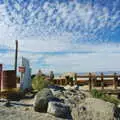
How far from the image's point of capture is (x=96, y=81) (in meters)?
30.7

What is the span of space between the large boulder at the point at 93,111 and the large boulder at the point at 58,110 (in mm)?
1285

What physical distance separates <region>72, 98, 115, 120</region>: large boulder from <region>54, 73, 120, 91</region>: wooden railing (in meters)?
11.8

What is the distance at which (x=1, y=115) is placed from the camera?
51.6ft

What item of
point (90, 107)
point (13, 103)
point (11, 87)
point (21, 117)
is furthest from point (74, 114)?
point (11, 87)

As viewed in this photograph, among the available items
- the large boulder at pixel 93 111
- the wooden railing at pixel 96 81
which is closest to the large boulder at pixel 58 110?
the large boulder at pixel 93 111

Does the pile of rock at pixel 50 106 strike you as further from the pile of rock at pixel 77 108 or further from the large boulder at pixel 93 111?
the large boulder at pixel 93 111

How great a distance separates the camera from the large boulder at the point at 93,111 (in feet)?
51.1

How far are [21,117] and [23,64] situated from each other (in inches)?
359

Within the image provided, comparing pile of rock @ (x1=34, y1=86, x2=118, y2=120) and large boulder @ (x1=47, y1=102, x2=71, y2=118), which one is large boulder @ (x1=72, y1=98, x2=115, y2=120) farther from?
large boulder @ (x1=47, y1=102, x2=71, y2=118)

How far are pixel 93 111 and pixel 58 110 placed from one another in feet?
7.11

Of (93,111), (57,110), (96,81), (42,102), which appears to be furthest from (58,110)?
(96,81)

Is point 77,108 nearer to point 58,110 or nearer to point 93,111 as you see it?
point 93,111

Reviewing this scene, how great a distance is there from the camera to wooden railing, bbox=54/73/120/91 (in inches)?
1131

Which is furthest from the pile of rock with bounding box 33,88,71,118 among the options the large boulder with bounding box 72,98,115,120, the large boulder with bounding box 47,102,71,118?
the large boulder with bounding box 72,98,115,120
